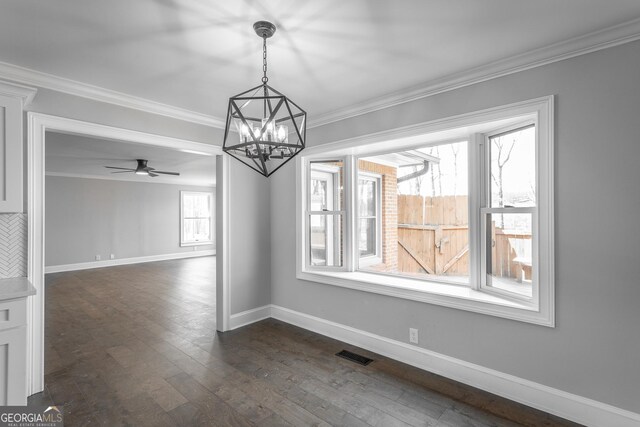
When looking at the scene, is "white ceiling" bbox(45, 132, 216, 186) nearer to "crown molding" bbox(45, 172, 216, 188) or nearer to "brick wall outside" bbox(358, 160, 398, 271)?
"crown molding" bbox(45, 172, 216, 188)

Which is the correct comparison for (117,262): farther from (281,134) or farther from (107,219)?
(281,134)

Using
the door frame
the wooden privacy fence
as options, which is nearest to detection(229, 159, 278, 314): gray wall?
the door frame

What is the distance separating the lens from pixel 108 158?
6.47 meters

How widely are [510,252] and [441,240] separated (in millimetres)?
739

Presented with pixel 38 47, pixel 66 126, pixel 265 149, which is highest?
pixel 38 47

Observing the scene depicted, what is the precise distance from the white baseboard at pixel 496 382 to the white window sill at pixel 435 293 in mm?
465

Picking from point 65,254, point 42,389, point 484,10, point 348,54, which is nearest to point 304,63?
point 348,54

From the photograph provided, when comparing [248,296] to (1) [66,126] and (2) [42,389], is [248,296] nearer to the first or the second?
(2) [42,389]

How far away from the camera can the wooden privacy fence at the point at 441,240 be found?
106 inches

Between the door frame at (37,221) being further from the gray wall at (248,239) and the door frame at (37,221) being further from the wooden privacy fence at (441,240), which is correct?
the wooden privacy fence at (441,240)

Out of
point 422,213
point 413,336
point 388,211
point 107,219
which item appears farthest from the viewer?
point 107,219

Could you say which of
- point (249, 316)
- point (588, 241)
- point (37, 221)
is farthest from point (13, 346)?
point (588, 241)

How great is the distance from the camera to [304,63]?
2.45m

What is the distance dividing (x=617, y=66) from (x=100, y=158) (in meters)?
7.71
